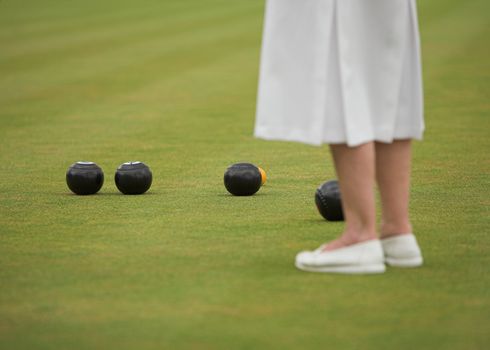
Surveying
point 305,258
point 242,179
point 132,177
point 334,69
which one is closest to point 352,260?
point 305,258

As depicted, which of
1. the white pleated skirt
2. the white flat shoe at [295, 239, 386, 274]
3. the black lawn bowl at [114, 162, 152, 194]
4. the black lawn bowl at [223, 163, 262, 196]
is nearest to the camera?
the white pleated skirt

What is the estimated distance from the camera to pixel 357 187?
559cm

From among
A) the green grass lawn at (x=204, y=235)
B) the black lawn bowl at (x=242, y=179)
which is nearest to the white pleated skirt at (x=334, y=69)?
the green grass lawn at (x=204, y=235)

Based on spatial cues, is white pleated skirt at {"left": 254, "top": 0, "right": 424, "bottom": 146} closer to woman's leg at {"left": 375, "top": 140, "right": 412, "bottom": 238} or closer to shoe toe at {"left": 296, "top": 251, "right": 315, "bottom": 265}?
woman's leg at {"left": 375, "top": 140, "right": 412, "bottom": 238}

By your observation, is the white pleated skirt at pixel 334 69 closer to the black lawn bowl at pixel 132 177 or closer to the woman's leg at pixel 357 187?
the woman's leg at pixel 357 187

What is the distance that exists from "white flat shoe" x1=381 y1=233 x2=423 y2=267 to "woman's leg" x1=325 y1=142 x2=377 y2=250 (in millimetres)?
182

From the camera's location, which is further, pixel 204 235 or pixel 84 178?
pixel 84 178


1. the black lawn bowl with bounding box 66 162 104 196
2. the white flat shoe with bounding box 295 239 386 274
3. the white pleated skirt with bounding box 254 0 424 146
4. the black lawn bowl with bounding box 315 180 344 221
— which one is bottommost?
the white flat shoe with bounding box 295 239 386 274

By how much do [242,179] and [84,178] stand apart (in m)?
1.19

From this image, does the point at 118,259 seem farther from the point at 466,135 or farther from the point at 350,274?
the point at 466,135

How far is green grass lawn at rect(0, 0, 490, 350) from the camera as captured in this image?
15.4ft

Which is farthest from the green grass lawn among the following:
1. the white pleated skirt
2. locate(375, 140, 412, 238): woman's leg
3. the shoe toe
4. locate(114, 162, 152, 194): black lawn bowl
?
the white pleated skirt

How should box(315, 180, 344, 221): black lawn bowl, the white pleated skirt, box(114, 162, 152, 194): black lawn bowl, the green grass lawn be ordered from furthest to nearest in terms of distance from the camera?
box(114, 162, 152, 194): black lawn bowl → box(315, 180, 344, 221): black lawn bowl → the white pleated skirt → the green grass lawn

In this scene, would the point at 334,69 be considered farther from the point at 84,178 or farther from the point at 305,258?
the point at 84,178
